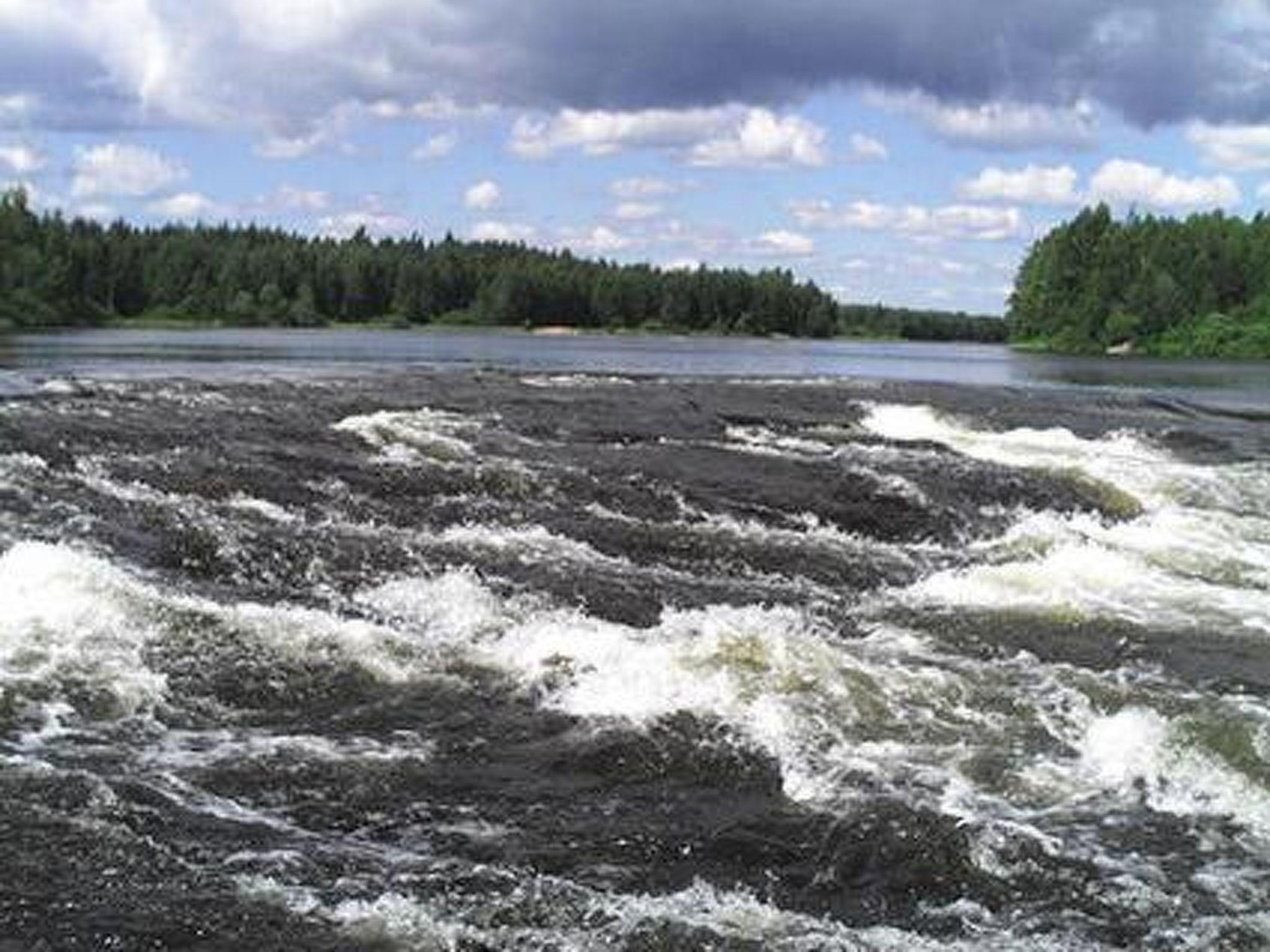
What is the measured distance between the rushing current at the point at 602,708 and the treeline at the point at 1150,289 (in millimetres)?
137617

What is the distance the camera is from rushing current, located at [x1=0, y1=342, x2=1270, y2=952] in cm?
903

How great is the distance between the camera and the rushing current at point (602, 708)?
9.03m

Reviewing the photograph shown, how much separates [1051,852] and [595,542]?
34.9 feet

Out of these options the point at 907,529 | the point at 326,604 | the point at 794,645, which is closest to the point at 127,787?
the point at 326,604

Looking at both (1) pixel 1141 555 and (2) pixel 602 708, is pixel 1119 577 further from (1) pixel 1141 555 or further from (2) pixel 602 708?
(2) pixel 602 708

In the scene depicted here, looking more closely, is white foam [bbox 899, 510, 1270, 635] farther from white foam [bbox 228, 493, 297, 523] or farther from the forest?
the forest

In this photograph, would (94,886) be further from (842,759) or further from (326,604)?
(326,604)

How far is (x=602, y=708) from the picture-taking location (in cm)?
1286

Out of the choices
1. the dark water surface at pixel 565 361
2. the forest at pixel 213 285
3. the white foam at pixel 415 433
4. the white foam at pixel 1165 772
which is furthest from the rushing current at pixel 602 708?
the forest at pixel 213 285

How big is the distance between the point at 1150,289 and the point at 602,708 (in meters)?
158

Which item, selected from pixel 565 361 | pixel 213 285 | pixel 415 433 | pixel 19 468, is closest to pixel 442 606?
pixel 19 468

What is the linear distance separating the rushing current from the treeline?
137617 mm

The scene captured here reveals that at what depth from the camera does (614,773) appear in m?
11.4

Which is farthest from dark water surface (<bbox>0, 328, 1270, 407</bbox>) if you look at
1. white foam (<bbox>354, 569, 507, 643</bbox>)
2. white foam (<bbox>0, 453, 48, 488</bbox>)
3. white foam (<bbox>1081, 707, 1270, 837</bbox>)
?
white foam (<bbox>1081, 707, 1270, 837</bbox>)
